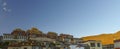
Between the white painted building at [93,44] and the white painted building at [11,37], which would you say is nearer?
the white painted building at [93,44]

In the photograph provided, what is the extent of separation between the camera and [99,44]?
84.0 metres

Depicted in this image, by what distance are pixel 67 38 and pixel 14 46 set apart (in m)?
37.2

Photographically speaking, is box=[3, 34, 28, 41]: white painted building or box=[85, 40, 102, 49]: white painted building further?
box=[3, 34, 28, 41]: white painted building

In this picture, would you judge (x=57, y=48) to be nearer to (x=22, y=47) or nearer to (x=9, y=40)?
(x=22, y=47)

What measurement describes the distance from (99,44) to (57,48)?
22657 mm

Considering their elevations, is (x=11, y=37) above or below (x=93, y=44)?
above

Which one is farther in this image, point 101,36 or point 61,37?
point 101,36

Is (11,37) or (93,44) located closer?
(93,44)

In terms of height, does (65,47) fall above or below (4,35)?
below

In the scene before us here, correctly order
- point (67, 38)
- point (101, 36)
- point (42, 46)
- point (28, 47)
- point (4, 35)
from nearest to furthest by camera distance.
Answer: point (28, 47)
point (42, 46)
point (4, 35)
point (67, 38)
point (101, 36)

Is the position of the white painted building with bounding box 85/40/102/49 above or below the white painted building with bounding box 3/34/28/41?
below

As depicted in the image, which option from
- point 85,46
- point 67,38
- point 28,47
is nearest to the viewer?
point 28,47

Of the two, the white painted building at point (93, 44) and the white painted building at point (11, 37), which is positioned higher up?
the white painted building at point (11, 37)

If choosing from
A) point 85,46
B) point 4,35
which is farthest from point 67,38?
point 4,35
